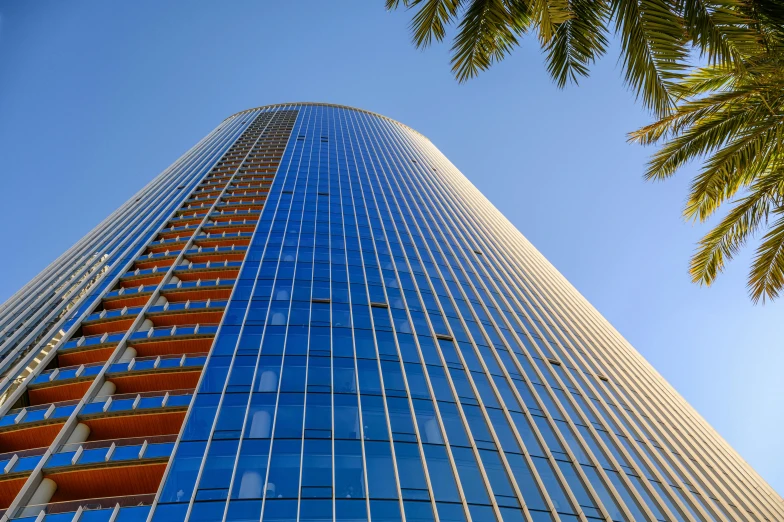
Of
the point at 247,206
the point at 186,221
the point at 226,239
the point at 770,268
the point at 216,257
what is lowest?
the point at 186,221

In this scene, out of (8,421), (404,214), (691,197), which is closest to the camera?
(691,197)

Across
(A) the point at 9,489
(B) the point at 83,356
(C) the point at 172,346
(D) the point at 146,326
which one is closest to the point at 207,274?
(D) the point at 146,326

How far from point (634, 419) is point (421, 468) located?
13637 mm

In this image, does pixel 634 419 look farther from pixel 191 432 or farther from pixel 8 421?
pixel 8 421

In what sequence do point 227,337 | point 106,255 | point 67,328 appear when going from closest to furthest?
point 227,337, point 67,328, point 106,255

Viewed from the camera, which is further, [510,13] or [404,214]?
[404,214]

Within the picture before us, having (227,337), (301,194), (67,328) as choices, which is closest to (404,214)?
(301,194)

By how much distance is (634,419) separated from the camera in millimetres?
25453

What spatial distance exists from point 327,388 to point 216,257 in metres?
16.9

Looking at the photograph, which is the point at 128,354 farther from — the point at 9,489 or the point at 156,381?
the point at 9,489

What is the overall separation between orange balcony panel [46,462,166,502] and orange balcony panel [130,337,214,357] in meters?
7.70

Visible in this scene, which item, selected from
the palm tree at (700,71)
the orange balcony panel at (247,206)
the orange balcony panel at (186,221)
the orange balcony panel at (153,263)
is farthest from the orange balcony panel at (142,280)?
the palm tree at (700,71)

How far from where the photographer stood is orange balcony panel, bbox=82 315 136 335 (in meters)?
27.5

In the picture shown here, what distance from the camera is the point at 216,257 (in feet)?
112
